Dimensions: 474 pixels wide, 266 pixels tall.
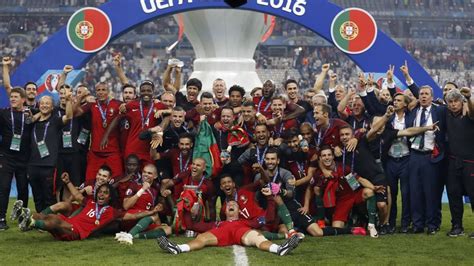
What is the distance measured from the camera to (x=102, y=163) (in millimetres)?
9047

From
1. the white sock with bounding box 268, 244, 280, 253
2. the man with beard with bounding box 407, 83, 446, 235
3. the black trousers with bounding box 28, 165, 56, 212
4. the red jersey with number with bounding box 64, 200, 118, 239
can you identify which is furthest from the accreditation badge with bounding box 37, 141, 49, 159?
the man with beard with bounding box 407, 83, 446, 235

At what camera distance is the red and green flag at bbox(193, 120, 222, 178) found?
8.59 metres

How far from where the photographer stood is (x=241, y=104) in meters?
8.98

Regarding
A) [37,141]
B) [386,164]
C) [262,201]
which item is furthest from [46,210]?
[386,164]

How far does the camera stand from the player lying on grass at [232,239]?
24.1 feet

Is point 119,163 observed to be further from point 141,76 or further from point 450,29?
point 450,29

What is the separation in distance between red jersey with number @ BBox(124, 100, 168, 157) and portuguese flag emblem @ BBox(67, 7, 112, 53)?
2.72 metres

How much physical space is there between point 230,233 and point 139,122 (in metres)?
1.64

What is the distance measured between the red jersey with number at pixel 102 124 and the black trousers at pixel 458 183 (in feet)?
10.0

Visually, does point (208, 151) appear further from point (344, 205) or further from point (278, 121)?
point (344, 205)

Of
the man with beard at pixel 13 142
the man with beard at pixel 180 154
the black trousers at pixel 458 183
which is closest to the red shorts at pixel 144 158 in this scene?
the man with beard at pixel 180 154

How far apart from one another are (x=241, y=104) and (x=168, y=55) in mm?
28551

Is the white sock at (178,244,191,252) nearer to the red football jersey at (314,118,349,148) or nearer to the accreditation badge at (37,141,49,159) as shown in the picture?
the red football jersey at (314,118,349,148)

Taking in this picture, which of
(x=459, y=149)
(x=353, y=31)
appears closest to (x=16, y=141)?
(x=459, y=149)
